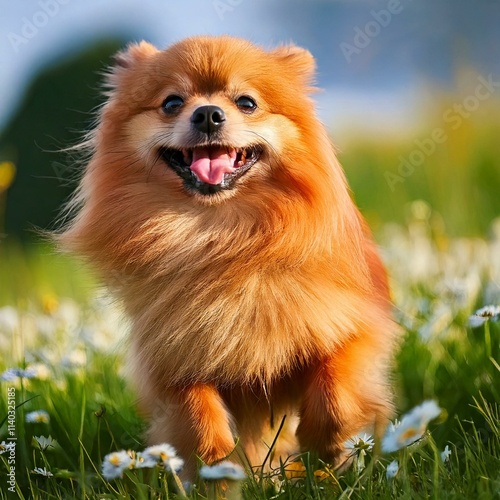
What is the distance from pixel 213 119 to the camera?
10.2ft

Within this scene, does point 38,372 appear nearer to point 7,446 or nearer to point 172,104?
point 7,446

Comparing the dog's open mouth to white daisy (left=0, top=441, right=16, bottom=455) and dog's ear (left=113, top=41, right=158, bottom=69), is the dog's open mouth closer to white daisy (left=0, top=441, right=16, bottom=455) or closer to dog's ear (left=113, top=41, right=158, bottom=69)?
dog's ear (left=113, top=41, right=158, bottom=69)

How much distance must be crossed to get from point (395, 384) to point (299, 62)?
1641 millimetres

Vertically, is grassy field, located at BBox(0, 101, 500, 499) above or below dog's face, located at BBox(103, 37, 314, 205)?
below

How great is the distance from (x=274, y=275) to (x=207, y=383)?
0.51 m

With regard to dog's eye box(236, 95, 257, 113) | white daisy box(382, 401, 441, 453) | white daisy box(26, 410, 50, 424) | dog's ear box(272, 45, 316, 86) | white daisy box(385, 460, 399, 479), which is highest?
dog's ear box(272, 45, 316, 86)

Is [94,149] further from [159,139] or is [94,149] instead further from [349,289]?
[349,289]

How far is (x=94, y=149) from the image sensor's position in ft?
12.2

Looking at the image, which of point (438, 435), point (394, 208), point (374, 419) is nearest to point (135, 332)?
point (374, 419)

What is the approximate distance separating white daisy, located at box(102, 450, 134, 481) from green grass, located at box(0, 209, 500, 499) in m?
0.09

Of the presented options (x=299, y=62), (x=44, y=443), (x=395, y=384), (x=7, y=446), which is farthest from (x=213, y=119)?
(x=395, y=384)

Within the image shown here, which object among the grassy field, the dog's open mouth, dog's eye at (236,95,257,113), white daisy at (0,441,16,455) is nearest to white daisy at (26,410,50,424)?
the grassy field

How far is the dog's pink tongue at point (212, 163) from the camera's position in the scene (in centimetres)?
322

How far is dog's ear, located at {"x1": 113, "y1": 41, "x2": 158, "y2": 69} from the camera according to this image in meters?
3.64
